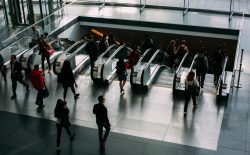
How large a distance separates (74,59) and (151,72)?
2935mm

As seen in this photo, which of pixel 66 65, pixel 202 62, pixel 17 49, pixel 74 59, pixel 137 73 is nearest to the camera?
pixel 66 65

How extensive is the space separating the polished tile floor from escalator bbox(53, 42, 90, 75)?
0.63 meters

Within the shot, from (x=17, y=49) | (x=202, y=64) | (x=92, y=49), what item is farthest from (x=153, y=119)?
(x=17, y=49)

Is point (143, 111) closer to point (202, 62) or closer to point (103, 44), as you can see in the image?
point (202, 62)

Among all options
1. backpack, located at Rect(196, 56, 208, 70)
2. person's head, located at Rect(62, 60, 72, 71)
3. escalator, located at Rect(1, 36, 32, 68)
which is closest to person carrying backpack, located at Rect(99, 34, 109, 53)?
escalator, located at Rect(1, 36, 32, 68)

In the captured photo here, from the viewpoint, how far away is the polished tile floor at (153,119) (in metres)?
9.98

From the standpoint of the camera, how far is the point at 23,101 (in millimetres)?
12555

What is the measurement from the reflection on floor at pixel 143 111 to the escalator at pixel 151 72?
0.43 metres

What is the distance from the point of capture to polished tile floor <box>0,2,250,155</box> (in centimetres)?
998

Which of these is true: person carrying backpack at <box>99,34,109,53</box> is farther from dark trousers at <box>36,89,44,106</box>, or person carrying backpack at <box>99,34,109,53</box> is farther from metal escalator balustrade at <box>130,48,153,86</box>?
dark trousers at <box>36,89,44,106</box>

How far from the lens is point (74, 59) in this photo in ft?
49.7

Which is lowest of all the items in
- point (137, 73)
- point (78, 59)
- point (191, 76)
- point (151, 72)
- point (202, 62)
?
point (151, 72)

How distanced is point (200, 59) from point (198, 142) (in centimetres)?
359

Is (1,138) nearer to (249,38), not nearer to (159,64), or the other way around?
(159,64)
